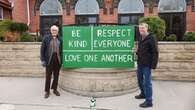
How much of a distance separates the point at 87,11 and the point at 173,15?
4760 millimetres

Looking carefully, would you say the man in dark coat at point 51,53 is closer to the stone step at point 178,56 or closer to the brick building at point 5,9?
the stone step at point 178,56

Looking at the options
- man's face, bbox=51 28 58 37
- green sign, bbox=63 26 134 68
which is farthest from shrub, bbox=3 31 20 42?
man's face, bbox=51 28 58 37

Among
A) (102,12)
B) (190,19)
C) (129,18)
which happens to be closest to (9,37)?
(102,12)

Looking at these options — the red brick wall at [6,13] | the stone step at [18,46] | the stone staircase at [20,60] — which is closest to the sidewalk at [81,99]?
the stone staircase at [20,60]

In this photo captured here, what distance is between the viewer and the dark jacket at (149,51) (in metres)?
6.91

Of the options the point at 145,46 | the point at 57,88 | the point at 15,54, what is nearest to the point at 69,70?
the point at 57,88

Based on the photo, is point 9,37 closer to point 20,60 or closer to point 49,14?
point 20,60

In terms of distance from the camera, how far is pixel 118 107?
7266 mm

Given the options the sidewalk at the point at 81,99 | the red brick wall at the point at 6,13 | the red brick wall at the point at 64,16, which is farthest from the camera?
the red brick wall at the point at 6,13

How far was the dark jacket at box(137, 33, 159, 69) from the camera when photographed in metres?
6.91

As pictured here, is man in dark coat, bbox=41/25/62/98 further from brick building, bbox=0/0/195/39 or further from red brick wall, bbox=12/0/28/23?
red brick wall, bbox=12/0/28/23

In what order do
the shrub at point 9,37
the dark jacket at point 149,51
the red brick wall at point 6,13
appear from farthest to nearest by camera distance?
the red brick wall at point 6,13
the shrub at point 9,37
the dark jacket at point 149,51

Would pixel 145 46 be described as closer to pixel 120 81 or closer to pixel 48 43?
pixel 120 81

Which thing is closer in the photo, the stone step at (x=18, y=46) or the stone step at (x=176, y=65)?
the stone step at (x=176, y=65)
